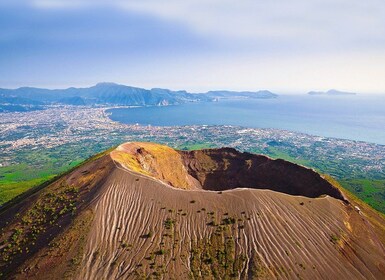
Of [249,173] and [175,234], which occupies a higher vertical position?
[175,234]

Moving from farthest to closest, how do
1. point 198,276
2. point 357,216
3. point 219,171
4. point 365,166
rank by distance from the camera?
point 365,166 → point 219,171 → point 357,216 → point 198,276

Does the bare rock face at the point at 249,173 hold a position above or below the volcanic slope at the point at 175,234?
below

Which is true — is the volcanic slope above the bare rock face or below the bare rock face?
above

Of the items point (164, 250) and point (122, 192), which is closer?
point (164, 250)

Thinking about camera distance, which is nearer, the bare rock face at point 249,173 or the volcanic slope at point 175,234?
the volcanic slope at point 175,234

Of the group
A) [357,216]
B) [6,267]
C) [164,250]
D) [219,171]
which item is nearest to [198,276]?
[164,250]

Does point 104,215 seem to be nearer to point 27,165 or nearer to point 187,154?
point 187,154

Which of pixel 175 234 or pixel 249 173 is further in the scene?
pixel 249 173

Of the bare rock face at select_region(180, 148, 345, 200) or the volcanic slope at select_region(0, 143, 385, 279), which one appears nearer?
the volcanic slope at select_region(0, 143, 385, 279)
